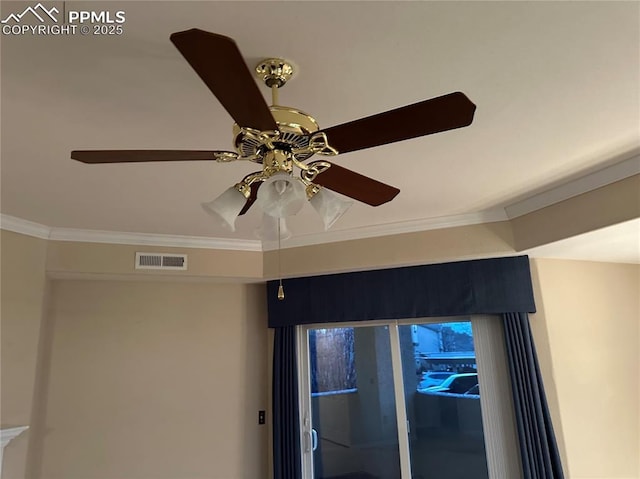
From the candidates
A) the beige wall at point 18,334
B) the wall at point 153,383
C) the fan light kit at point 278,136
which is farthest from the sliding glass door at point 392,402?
the fan light kit at point 278,136

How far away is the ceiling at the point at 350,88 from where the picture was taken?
4.20 feet

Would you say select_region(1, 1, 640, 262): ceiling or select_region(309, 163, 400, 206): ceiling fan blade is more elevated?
select_region(1, 1, 640, 262): ceiling

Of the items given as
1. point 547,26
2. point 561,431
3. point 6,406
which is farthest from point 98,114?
point 561,431

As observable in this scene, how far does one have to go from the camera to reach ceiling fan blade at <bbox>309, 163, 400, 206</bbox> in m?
1.53

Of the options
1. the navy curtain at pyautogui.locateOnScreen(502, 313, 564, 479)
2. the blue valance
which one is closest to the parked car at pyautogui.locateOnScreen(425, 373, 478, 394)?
the navy curtain at pyautogui.locateOnScreen(502, 313, 564, 479)

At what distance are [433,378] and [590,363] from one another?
1.07 metres

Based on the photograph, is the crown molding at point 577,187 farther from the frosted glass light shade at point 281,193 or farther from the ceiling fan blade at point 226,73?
the ceiling fan blade at point 226,73

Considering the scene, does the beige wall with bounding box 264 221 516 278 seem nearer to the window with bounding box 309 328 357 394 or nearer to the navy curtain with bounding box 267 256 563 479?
the navy curtain with bounding box 267 256 563 479

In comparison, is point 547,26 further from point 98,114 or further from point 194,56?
point 98,114

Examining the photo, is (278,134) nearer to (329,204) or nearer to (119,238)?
(329,204)

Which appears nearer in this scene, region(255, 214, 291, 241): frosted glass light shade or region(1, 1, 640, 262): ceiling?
region(1, 1, 640, 262): ceiling

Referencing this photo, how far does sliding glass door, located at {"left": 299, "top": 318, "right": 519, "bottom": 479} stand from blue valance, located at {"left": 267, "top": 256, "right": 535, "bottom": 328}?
197 mm

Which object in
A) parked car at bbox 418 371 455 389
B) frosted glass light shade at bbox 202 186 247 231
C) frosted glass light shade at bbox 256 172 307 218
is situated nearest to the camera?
frosted glass light shade at bbox 256 172 307 218

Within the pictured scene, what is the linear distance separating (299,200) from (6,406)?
265 cm
